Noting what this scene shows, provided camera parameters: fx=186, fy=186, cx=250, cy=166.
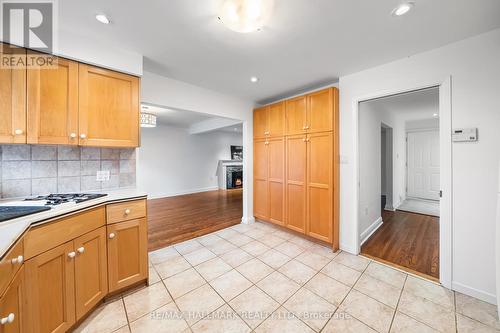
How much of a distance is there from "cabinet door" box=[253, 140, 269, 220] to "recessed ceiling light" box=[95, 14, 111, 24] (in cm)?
247

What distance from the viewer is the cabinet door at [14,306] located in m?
0.81

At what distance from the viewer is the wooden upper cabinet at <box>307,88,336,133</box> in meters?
2.50

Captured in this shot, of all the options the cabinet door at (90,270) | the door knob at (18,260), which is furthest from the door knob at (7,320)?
the cabinet door at (90,270)

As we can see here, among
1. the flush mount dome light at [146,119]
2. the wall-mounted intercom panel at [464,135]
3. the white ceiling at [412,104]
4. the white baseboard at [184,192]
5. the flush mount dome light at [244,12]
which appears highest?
the white ceiling at [412,104]

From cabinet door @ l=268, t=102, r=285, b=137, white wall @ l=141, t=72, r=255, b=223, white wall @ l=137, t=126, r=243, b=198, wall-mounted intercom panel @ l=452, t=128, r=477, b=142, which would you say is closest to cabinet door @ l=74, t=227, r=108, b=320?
white wall @ l=141, t=72, r=255, b=223

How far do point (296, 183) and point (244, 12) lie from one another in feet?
7.37

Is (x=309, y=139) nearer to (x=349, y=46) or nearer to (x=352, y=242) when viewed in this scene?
(x=349, y=46)

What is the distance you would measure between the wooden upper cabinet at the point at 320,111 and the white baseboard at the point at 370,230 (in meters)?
1.76

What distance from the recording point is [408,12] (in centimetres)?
143

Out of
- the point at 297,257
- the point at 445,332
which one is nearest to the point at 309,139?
the point at 297,257

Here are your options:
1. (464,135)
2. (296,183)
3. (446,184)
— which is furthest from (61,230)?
(464,135)

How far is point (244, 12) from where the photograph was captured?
1.30 metres

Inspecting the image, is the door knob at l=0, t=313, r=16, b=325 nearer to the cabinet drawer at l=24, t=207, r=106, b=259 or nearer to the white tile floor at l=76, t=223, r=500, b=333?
the cabinet drawer at l=24, t=207, r=106, b=259

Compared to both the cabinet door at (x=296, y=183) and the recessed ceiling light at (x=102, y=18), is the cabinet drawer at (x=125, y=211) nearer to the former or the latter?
the recessed ceiling light at (x=102, y=18)
